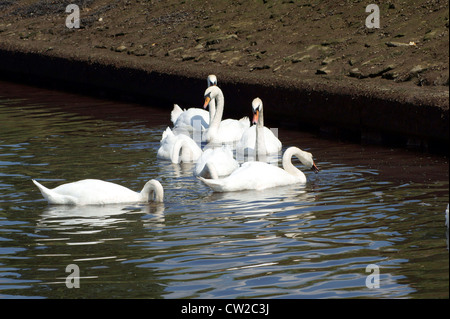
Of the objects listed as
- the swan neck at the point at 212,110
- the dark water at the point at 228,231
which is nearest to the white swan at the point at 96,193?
the dark water at the point at 228,231

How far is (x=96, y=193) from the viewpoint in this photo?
10344 mm

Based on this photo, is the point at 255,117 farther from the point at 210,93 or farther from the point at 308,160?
the point at 210,93

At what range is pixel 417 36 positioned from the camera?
15.8 m

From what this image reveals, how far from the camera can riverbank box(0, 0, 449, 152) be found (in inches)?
533

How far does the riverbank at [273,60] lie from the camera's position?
44.4 feet

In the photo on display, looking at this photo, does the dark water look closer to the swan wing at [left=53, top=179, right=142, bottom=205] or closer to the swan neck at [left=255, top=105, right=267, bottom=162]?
the swan wing at [left=53, top=179, right=142, bottom=205]

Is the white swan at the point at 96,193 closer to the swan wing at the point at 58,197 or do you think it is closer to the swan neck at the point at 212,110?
the swan wing at the point at 58,197

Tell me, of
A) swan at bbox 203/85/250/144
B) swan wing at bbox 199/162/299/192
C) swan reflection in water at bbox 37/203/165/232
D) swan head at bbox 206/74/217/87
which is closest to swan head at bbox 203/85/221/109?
swan at bbox 203/85/250/144

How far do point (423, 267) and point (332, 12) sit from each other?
1114 cm

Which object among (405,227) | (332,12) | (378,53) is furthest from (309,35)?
(405,227)

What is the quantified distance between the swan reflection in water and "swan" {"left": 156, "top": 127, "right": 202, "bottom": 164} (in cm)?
242

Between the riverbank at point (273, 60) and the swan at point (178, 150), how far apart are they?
2.15m

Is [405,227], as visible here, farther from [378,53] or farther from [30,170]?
[378,53]

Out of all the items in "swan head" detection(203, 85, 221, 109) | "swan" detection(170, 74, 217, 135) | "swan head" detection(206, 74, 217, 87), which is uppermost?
"swan head" detection(206, 74, 217, 87)
